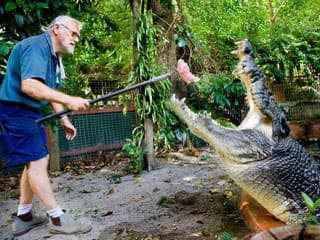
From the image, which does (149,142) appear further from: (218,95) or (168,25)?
(218,95)

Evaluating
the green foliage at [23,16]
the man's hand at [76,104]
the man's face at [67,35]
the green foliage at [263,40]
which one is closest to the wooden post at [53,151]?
the green foliage at [23,16]

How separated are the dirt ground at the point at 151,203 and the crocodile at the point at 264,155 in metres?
0.36

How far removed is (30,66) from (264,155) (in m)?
1.56

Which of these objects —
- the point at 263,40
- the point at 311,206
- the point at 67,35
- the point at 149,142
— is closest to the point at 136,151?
the point at 149,142

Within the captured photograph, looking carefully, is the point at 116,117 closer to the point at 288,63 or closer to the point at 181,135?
the point at 181,135

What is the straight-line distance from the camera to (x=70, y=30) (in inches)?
95.8

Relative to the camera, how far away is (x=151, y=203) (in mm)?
3238

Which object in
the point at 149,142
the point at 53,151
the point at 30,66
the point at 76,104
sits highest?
the point at 30,66

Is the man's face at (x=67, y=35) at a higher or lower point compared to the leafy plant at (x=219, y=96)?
higher

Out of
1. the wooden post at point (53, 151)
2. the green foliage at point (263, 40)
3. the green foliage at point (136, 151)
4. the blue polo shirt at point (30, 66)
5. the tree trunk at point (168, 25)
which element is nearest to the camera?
the blue polo shirt at point (30, 66)

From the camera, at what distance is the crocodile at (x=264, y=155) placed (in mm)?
2039

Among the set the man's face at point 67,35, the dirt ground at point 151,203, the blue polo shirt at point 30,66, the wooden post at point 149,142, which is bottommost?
the dirt ground at point 151,203

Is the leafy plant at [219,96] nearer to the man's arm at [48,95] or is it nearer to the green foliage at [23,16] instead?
the green foliage at [23,16]

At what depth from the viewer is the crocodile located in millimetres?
2039
